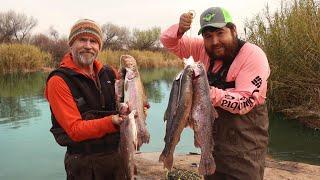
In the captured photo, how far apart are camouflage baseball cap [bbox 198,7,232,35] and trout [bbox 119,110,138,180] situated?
3.46 ft

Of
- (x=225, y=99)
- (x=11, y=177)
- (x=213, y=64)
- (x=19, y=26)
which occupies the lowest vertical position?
(x=11, y=177)

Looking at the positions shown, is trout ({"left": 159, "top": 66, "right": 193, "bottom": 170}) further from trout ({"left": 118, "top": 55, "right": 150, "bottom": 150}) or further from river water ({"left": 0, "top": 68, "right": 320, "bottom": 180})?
river water ({"left": 0, "top": 68, "right": 320, "bottom": 180})

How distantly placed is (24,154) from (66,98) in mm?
8170

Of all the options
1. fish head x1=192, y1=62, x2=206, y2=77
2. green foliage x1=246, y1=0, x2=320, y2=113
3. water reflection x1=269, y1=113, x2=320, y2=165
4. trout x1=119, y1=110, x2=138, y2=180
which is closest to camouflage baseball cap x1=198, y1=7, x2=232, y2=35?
fish head x1=192, y1=62, x2=206, y2=77

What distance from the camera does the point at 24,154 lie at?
1170 centimetres

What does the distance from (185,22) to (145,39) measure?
5888 centimetres

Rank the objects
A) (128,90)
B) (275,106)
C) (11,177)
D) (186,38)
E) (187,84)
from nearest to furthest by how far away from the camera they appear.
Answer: (187,84) < (128,90) < (186,38) < (11,177) < (275,106)

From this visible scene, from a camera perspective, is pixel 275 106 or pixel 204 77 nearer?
pixel 204 77

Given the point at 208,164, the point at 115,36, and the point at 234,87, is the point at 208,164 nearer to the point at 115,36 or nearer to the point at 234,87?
the point at 234,87

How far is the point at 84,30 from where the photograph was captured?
4430mm

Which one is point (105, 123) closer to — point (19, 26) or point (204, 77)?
point (204, 77)

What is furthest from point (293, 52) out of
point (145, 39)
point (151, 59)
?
→ point (145, 39)

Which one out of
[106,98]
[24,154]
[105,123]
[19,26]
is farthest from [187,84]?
[19,26]

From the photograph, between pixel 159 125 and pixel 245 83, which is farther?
pixel 159 125
